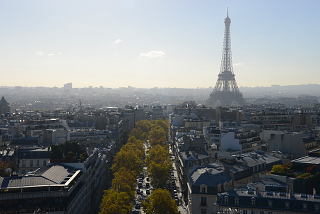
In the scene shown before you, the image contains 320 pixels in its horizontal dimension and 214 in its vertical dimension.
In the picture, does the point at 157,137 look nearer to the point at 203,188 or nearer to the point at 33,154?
the point at 33,154

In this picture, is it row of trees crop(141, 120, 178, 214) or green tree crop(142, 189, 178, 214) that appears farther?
row of trees crop(141, 120, 178, 214)

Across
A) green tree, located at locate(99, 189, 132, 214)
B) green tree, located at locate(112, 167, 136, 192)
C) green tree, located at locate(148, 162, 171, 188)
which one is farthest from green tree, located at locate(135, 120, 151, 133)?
green tree, located at locate(99, 189, 132, 214)

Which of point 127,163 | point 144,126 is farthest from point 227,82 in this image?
point 127,163

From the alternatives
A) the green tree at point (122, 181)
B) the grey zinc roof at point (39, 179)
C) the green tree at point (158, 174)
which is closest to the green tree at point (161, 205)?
the green tree at point (122, 181)

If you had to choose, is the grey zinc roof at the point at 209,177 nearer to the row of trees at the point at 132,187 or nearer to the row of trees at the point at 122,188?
the row of trees at the point at 132,187

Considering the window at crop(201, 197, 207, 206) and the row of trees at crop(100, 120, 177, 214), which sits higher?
the window at crop(201, 197, 207, 206)

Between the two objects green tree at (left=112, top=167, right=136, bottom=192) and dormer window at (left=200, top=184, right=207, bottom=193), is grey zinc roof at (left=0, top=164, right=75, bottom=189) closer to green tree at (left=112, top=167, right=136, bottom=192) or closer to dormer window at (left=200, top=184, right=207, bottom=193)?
green tree at (left=112, top=167, right=136, bottom=192)
